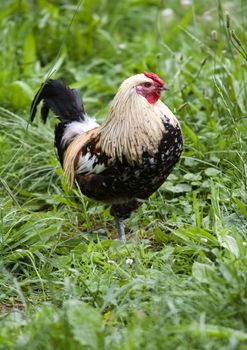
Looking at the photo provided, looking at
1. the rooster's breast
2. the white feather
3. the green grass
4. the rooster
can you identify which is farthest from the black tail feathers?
the rooster's breast

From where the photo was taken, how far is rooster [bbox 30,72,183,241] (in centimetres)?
386

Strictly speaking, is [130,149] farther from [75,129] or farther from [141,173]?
[75,129]

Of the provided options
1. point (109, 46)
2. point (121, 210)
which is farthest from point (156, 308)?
point (109, 46)

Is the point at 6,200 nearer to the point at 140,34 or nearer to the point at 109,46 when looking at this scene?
the point at 109,46

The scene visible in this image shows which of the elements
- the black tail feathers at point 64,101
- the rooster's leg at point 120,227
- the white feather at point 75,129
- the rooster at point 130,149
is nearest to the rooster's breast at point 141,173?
the rooster at point 130,149

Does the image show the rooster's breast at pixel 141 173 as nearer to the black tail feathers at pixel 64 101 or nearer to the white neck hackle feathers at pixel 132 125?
the white neck hackle feathers at pixel 132 125

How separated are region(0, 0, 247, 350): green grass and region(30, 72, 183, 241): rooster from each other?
26cm

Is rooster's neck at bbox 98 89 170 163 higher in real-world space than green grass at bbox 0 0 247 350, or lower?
higher

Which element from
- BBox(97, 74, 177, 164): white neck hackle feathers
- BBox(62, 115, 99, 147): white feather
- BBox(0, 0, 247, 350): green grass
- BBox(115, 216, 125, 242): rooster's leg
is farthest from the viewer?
BBox(62, 115, 99, 147): white feather

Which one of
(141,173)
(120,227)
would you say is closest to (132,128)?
(141,173)

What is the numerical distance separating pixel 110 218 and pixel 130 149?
0.88 meters

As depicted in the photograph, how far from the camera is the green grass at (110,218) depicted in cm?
294

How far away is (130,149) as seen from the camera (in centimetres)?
386

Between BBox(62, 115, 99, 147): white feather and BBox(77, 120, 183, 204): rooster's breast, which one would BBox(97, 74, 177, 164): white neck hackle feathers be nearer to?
BBox(77, 120, 183, 204): rooster's breast
